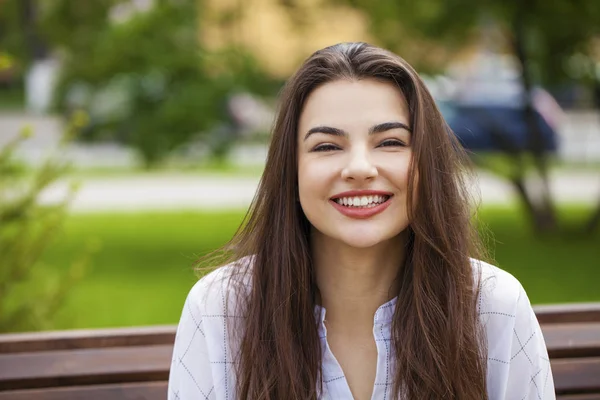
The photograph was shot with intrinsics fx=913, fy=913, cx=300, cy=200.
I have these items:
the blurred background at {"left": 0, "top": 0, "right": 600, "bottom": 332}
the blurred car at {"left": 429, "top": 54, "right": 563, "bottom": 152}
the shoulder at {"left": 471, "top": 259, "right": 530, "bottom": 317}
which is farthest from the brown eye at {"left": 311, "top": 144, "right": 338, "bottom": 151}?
the blurred car at {"left": 429, "top": 54, "right": 563, "bottom": 152}

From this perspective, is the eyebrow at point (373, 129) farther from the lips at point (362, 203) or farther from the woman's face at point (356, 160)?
the lips at point (362, 203)

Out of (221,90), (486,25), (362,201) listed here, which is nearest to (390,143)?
(362,201)

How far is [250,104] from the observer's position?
8.90 m

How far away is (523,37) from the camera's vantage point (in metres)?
8.58

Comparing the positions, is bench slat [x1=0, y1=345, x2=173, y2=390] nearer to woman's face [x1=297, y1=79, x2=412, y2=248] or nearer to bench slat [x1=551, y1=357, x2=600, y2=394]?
woman's face [x1=297, y1=79, x2=412, y2=248]

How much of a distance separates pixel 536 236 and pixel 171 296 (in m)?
3.83

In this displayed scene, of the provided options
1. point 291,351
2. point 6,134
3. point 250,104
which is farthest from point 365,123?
point 6,134

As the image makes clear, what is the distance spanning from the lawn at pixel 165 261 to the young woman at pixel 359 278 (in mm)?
2994

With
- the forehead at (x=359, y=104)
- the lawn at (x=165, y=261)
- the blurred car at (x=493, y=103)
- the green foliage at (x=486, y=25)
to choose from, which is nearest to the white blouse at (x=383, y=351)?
the forehead at (x=359, y=104)

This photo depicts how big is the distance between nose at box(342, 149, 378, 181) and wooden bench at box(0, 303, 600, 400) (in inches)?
35.3

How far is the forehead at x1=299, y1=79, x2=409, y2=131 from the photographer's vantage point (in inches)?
83.4

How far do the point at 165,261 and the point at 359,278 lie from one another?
6.21 meters

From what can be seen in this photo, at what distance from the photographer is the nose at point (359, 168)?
2061 mm

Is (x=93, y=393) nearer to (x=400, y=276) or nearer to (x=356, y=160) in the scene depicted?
(x=400, y=276)
